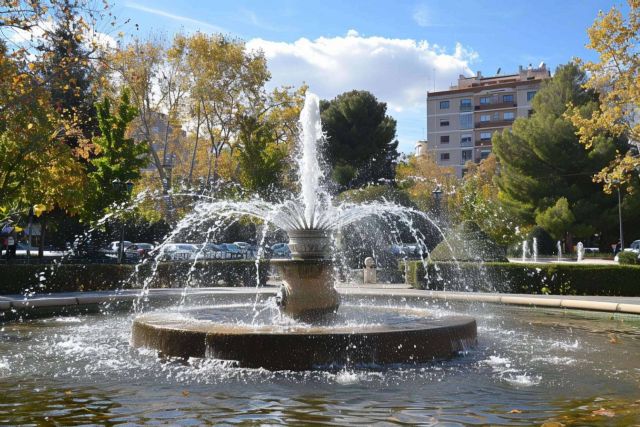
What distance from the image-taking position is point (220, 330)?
8.11 m

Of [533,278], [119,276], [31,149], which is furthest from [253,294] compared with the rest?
[533,278]

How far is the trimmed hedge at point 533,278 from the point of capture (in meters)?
19.2

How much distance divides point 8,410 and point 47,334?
5597 millimetres

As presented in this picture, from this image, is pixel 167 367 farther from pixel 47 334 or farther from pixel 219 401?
pixel 47 334

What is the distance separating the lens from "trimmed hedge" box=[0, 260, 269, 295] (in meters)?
18.7

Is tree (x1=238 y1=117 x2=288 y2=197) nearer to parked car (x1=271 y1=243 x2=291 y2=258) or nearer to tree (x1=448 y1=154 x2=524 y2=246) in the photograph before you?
parked car (x1=271 y1=243 x2=291 y2=258)

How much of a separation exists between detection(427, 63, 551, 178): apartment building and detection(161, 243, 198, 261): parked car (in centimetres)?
4810

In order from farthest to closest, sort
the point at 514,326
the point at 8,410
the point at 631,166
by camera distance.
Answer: the point at 631,166
the point at 514,326
the point at 8,410

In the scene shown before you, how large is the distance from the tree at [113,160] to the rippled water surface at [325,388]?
689 inches

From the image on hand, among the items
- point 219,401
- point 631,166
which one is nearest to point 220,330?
point 219,401

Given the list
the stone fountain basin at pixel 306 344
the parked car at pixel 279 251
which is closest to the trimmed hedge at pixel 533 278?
the stone fountain basin at pixel 306 344

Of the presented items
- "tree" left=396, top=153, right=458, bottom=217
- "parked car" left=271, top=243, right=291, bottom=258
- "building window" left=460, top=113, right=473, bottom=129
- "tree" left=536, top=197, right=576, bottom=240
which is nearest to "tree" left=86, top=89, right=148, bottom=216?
"parked car" left=271, top=243, right=291, bottom=258

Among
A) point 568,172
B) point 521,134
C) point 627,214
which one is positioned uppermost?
point 521,134

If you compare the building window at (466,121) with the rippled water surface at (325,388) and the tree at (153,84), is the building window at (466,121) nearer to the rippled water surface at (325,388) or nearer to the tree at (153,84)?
the tree at (153,84)
